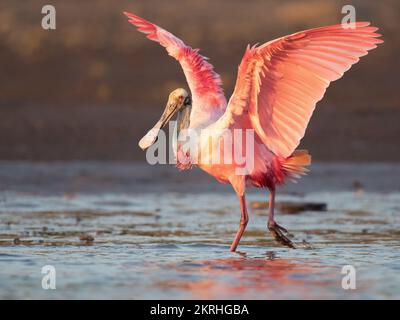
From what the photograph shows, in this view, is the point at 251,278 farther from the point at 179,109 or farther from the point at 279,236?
the point at 179,109

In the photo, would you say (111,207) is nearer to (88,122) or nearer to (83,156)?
(83,156)

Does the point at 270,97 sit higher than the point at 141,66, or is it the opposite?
the point at 141,66

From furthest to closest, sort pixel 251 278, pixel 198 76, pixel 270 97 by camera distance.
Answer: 1. pixel 198 76
2. pixel 270 97
3. pixel 251 278

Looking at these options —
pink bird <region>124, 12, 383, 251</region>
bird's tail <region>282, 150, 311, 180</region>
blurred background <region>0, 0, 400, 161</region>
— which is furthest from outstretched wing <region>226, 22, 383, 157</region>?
blurred background <region>0, 0, 400, 161</region>

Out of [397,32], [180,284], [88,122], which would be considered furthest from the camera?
[397,32]

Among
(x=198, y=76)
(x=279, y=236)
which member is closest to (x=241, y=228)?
(x=279, y=236)

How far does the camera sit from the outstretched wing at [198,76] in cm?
1116

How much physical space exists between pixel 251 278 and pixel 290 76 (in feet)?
5.69

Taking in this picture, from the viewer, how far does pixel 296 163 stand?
1069 centimetres

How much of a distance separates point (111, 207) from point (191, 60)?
124 inches

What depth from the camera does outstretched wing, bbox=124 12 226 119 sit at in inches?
440

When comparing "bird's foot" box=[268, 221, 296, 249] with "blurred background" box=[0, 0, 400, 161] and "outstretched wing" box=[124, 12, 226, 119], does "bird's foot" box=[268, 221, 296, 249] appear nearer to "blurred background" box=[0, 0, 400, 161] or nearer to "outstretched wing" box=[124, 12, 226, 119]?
"outstretched wing" box=[124, 12, 226, 119]

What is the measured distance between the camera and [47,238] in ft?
36.7
